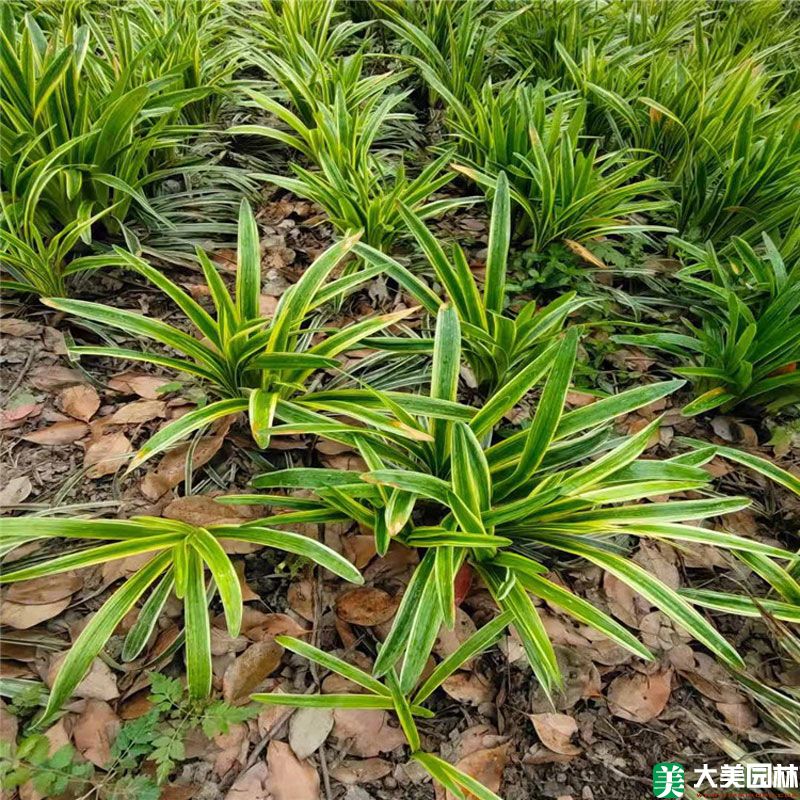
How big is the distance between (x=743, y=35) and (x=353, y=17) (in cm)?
225

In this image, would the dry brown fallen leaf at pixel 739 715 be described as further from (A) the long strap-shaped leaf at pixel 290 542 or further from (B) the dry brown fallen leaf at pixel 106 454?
(B) the dry brown fallen leaf at pixel 106 454

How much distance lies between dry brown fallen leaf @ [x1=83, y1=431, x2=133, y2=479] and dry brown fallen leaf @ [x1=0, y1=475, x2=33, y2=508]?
0.43ft

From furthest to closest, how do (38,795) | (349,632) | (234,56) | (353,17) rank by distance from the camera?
(353,17) → (234,56) → (349,632) → (38,795)

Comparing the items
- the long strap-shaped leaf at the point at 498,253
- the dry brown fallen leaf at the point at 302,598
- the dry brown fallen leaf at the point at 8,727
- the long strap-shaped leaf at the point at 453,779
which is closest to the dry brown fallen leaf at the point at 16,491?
the dry brown fallen leaf at the point at 8,727

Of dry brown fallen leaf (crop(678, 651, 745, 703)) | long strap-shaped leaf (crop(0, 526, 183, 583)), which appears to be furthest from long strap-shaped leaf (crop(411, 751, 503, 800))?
long strap-shaped leaf (crop(0, 526, 183, 583))

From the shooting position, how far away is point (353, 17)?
123 inches

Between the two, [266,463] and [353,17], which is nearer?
[266,463]

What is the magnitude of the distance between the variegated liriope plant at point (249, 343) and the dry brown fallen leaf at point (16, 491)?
0.34 meters

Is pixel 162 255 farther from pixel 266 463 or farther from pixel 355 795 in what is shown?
pixel 355 795

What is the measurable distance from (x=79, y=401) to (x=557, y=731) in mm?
1435

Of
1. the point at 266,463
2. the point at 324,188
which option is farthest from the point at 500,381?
the point at 324,188

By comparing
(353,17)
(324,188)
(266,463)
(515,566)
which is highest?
(353,17)

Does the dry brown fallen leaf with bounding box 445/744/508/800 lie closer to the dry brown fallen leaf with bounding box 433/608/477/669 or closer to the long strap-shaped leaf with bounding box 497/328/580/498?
the dry brown fallen leaf with bounding box 433/608/477/669

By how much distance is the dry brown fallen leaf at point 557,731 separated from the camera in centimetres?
117
